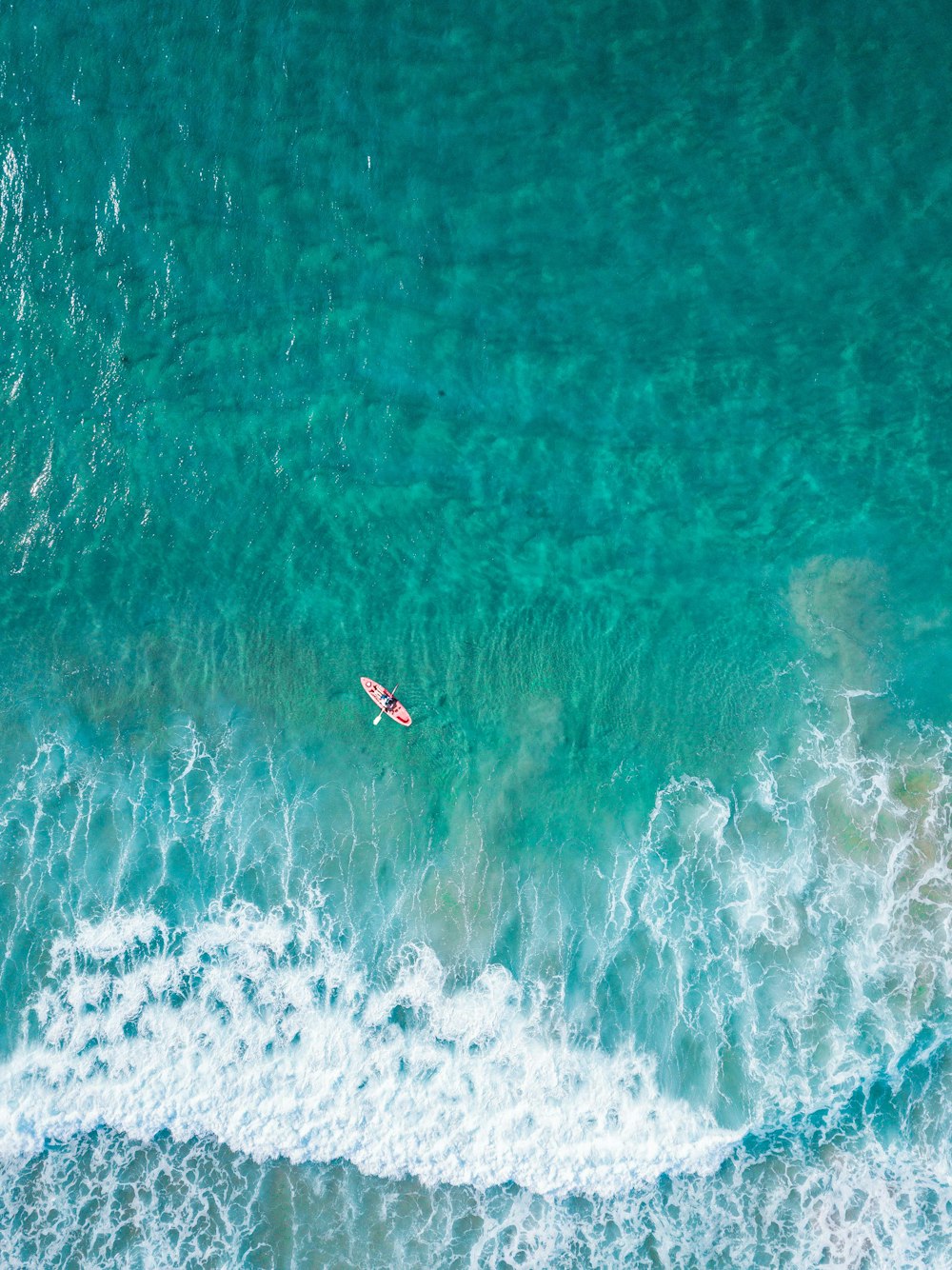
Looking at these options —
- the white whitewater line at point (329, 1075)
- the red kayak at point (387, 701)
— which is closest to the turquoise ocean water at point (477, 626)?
the white whitewater line at point (329, 1075)

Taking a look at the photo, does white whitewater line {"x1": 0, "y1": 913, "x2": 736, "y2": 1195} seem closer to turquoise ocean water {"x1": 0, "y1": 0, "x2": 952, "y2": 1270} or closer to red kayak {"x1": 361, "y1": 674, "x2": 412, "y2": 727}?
turquoise ocean water {"x1": 0, "y1": 0, "x2": 952, "y2": 1270}

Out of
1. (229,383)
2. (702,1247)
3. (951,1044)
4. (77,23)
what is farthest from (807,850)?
(77,23)

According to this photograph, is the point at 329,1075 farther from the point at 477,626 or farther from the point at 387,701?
the point at 477,626

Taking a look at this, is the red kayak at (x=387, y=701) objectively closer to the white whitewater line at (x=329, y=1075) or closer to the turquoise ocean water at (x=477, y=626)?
the turquoise ocean water at (x=477, y=626)

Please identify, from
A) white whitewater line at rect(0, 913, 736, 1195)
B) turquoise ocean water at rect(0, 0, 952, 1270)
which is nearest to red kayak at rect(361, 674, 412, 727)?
turquoise ocean water at rect(0, 0, 952, 1270)

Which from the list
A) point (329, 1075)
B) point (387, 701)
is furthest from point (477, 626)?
point (329, 1075)

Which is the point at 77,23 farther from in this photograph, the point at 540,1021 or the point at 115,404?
the point at 540,1021
